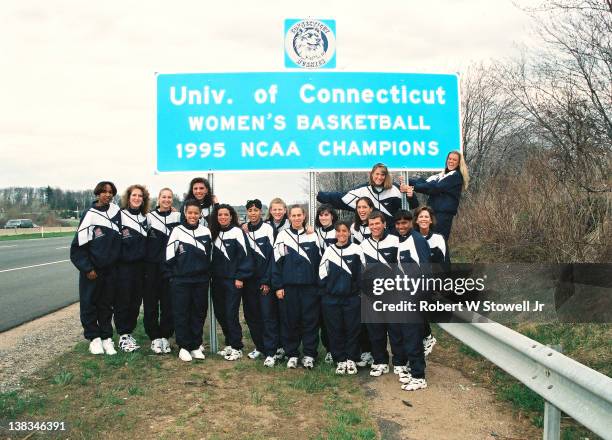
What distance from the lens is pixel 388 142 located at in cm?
677

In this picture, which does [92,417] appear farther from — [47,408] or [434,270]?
[434,270]

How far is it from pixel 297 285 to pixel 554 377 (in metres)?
3.04

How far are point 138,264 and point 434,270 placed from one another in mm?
3275

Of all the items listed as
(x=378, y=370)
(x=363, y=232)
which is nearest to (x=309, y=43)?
(x=363, y=232)

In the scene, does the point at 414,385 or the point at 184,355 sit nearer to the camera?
the point at 414,385

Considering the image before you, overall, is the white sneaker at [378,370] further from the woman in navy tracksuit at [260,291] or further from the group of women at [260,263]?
the woman in navy tracksuit at [260,291]

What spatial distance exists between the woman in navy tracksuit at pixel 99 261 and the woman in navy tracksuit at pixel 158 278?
0.37m

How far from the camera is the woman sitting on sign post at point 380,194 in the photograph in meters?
6.26

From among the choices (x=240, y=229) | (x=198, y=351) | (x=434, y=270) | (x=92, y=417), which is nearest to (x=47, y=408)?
(x=92, y=417)

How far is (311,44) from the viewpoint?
6.87 metres

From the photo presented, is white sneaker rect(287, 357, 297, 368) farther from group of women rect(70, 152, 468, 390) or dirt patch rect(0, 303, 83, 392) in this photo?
dirt patch rect(0, 303, 83, 392)

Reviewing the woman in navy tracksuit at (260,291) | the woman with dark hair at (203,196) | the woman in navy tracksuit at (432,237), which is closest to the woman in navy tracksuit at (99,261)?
the woman with dark hair at (203,196)

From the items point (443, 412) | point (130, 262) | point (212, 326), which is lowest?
point (443, 412)

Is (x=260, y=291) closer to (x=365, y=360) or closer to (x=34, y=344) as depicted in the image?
(x=365, y=360)
